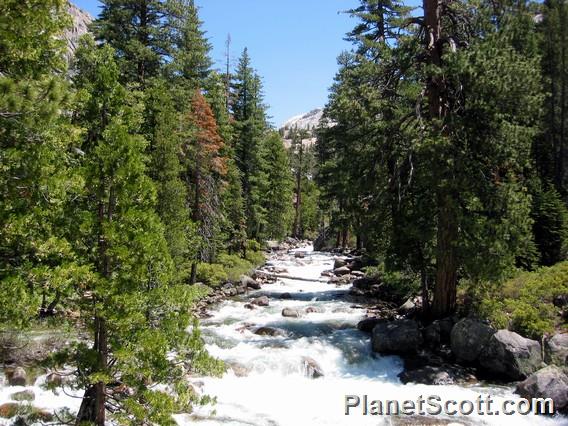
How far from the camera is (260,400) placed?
10781 mm

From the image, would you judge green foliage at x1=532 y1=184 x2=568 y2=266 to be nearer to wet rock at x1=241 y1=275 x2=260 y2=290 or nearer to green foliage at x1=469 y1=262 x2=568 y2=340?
green foliage at x1=469 y1=262 x2=568 y2=340

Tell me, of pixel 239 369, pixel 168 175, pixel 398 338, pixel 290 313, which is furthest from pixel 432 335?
pixel 168 175

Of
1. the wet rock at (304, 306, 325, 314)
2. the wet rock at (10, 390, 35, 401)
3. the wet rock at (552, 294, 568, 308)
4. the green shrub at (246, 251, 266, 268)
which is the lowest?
the wet rock at (10, 390, 35, 401)

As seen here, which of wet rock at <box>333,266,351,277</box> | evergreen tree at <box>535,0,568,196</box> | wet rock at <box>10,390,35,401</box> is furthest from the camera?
evergreen tree at <box>535,0,568,196</box>

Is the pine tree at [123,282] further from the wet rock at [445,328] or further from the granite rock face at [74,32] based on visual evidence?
the wet rock at [445,328]

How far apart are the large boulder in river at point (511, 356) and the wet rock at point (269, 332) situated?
645cm

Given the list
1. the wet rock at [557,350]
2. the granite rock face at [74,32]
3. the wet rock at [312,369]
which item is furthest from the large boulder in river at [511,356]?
the granite rock face at [74,32]

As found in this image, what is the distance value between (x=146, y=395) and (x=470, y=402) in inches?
284

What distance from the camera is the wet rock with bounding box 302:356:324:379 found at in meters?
12.2

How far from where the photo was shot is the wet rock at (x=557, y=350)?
1122 centimetres

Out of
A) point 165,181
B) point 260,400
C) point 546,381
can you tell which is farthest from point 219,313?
point 546,381

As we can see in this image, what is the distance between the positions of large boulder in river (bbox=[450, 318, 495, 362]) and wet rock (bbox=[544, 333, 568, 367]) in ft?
4.40

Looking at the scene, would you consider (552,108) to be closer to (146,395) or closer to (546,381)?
(546,381)

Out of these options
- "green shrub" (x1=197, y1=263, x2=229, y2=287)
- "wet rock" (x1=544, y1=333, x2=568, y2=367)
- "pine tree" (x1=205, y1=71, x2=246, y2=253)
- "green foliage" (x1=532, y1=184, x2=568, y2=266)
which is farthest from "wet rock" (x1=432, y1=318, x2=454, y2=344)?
"pine tree" (x1=205, y1=71, x2=246, y2=253)
